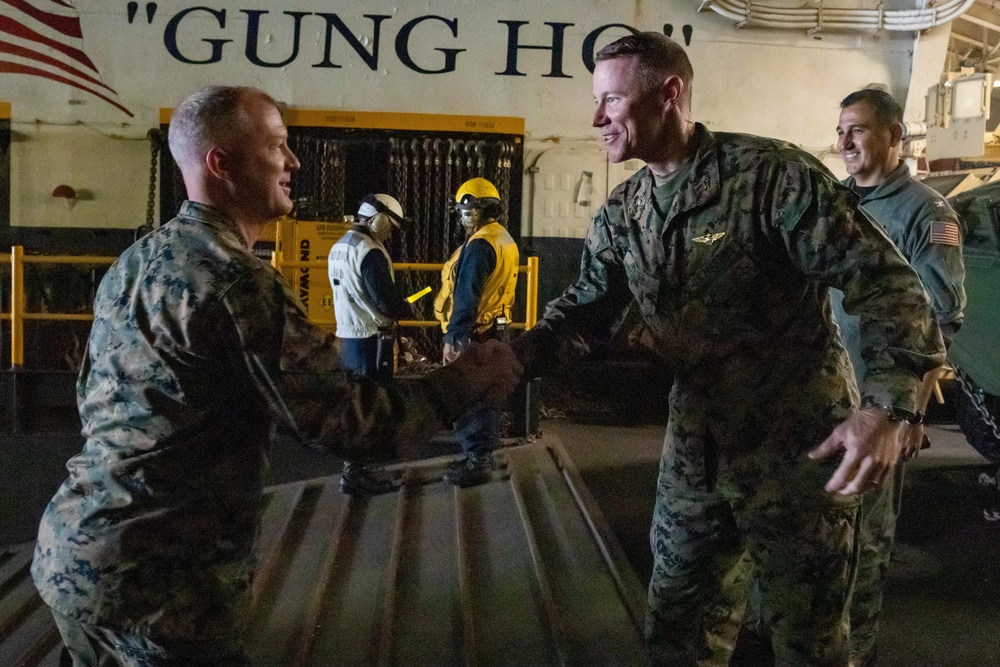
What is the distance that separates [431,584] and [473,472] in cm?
133

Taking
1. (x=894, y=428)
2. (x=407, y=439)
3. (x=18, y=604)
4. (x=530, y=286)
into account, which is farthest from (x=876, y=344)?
(x=530, y=286)

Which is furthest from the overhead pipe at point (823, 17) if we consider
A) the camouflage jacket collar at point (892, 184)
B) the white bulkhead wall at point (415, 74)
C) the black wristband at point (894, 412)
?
the black wristband at point (894, 412)

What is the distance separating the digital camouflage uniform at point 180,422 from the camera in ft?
4.91

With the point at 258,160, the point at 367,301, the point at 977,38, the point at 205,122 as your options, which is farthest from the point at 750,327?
the point at 977,38

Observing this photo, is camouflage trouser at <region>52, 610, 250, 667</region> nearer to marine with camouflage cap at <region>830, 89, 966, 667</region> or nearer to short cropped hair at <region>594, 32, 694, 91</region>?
short cropped hair at <region>594, 32, 694, 91</region>

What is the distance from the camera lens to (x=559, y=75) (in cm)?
738

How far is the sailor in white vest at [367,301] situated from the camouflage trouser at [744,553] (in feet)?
8.90

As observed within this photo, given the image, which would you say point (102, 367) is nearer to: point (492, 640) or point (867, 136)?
point (492, 640)

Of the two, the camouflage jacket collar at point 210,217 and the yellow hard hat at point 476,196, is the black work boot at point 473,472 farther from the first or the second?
the camouflage jacket collar at point 210,217

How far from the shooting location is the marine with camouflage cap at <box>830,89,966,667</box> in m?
2.59

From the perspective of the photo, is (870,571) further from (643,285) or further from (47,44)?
(47,44)

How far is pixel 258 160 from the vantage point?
1688 millimetres

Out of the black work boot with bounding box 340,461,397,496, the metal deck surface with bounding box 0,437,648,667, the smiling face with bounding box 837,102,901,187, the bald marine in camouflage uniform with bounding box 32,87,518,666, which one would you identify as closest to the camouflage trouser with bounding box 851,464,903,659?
the metal deck surface with bounding box 0,437,648,667

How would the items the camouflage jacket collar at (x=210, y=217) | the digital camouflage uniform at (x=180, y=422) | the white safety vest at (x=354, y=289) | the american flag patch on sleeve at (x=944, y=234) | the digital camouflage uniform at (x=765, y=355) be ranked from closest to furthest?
the digital camouflage uniform at (x=180, y=422) < the camouflage jacket collar at (x=210, y=217) < the digital camouflage uniform at (x=765, y=355) < the american flag patch on sleeve at (x=944, y=234) < the white safety vest at (x=354, y=289)
